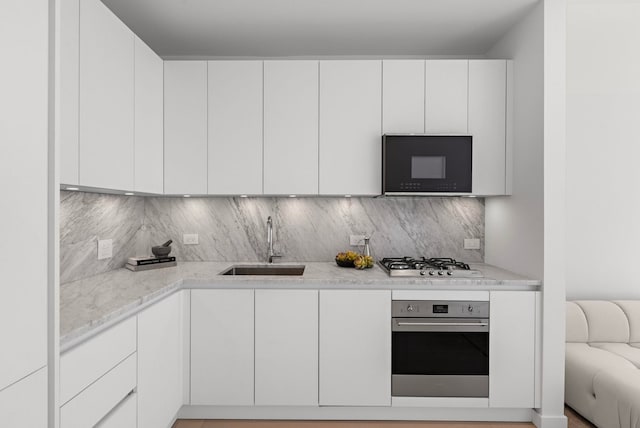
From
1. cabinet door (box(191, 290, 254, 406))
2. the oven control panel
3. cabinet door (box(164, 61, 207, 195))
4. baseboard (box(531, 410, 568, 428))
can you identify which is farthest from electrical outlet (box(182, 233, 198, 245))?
baseboard (box(531, 410, 568, 428))

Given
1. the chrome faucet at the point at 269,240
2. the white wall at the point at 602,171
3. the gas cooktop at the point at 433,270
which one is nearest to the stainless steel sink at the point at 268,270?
the chrome faucet at the point at 269,240

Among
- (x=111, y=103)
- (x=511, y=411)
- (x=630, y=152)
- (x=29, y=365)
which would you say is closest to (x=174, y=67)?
(x=111, y=103)

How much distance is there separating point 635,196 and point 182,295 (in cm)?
326

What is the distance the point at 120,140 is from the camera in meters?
2.26

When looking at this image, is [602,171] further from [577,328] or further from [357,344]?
[357,344]

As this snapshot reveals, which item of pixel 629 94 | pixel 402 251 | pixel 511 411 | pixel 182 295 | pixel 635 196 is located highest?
pixel 629 94

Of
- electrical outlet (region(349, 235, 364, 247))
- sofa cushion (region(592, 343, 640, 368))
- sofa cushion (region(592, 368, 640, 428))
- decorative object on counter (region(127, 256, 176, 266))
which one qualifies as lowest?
sofa cushion (region(592, 368, 640, 428))

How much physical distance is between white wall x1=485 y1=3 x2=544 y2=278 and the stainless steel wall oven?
1.62 ft

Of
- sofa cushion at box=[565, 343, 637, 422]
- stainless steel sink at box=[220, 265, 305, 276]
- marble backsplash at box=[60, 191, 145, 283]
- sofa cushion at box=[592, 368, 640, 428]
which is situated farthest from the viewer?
stainless steel sink at box=[220, 265, 305, 276]

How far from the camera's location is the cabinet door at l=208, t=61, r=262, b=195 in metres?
2.84

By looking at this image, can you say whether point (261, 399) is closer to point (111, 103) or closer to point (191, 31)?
point (111, 103)

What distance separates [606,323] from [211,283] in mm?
2611

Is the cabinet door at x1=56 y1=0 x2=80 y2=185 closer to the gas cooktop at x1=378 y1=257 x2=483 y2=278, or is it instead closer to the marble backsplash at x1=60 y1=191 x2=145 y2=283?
the marble backsplash at x1=60 y1=191 x2=145 y2=283

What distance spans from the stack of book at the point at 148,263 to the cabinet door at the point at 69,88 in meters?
1.03
